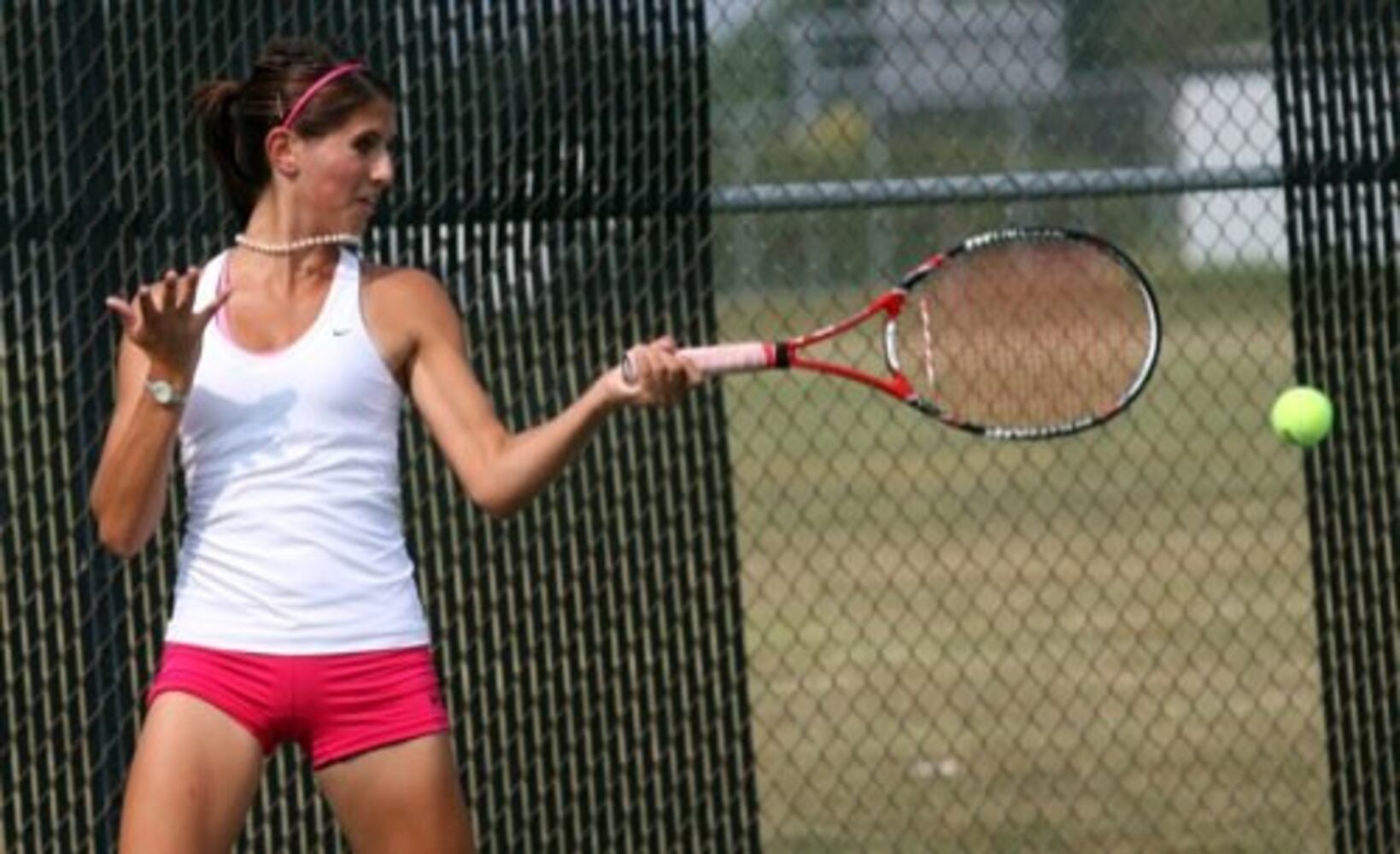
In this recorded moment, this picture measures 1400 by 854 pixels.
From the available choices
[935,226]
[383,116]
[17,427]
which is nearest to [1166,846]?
[17,427]

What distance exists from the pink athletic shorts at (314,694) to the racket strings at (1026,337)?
4.08 feet

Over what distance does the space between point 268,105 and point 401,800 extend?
3.49 ft

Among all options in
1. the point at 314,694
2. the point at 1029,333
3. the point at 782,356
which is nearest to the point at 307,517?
the point at 314,694

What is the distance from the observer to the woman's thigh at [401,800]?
16.7ft

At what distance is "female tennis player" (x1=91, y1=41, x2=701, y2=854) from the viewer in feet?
16.6

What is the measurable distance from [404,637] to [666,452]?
176 centimetres

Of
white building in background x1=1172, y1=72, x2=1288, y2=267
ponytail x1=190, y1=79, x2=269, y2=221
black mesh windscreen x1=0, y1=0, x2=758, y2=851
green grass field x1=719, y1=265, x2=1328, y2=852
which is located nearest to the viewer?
ponytail x1=190, y1=79, x2=269, y2=221

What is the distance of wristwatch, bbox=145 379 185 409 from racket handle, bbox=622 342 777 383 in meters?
0.64

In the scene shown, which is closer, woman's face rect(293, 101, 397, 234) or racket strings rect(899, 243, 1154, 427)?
woman's face rect(293, 101, 397, 234)

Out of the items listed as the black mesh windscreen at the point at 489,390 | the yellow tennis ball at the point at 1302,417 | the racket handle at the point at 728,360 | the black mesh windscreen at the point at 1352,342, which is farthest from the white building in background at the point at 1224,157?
the racket handle at the point at 728,360

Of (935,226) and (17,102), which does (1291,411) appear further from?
(935,226)

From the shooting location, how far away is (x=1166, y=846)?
8.05 m

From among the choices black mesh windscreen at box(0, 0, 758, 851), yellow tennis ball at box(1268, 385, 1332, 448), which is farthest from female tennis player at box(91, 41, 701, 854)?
yellow tennis ball at box(1268, 385, 1332, 448)

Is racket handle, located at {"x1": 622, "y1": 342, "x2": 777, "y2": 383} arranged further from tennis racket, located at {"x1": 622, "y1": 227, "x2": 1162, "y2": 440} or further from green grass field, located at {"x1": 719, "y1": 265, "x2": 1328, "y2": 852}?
green grass field, located at {"x1": 719, "y1": 265, "x2": 1328, "y2": 852}
